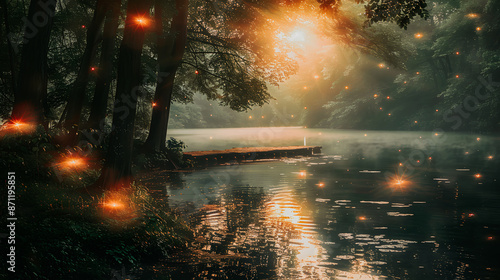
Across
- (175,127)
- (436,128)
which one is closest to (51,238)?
(436,128)

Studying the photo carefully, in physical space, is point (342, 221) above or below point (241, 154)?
below

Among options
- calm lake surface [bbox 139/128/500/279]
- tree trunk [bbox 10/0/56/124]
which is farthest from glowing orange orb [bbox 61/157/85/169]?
calm lake surface [bbox 139/128/500/279]

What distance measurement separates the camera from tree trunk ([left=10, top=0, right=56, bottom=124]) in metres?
11.7

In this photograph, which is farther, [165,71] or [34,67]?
[165,71]

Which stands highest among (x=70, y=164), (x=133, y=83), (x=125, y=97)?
(x=133, y=83)

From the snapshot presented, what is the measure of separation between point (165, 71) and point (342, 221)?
14029mm

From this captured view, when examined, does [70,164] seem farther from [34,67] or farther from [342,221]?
[342,221]

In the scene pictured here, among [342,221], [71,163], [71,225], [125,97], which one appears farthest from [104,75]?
[71,225]

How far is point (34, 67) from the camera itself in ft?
38.8

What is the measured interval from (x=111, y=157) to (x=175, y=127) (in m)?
101

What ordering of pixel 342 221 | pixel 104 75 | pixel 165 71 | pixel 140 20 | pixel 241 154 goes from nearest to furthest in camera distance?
1. pixel 140 20
2. pixel 342 221
3. pixel 104 75
4. pixel 165 71
5. pixel 241 154

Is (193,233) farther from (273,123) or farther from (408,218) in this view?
(273,123)

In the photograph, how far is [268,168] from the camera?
2417 centimetres

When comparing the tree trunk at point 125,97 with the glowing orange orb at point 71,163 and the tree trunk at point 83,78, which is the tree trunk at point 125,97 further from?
the tree trunk at point 83,78
